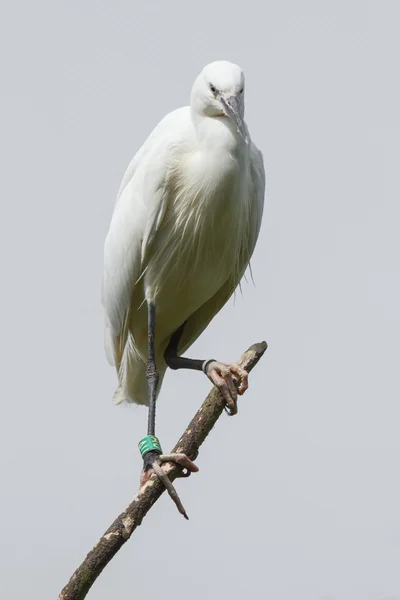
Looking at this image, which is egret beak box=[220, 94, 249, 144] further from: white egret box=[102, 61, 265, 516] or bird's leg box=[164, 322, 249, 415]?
bird's leg box=[164, 322, 249, 415]

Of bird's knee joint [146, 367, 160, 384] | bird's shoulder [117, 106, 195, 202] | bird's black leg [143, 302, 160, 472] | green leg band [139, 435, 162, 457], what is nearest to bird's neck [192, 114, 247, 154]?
bird's shoulder [117, 106, 195, 202]

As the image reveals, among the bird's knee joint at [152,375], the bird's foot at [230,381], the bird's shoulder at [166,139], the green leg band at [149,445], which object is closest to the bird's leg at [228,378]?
the bird's foot at [230,381]

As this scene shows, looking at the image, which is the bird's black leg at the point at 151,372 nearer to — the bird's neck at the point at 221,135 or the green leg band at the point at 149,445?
the green leg band at the point at 149,445

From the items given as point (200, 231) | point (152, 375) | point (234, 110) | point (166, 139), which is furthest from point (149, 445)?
point (234, 110)

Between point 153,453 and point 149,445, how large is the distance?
0.25ft

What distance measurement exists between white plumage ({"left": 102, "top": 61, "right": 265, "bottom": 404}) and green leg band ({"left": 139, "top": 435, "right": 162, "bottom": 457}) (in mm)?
784

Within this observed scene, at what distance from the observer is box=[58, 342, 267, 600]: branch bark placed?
473 centimetres

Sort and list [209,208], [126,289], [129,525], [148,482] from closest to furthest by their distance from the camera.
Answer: [129,525] < [148,482] < [209,208] < [126,289]

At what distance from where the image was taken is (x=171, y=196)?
18.5 ft

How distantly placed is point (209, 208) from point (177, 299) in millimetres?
646

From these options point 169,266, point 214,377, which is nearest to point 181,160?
point 169,266

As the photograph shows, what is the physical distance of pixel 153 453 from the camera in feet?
18.0

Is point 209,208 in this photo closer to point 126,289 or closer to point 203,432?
point 126,289

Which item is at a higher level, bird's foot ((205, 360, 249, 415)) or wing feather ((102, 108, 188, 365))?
wing feather ((102, 108, 188, 365))
